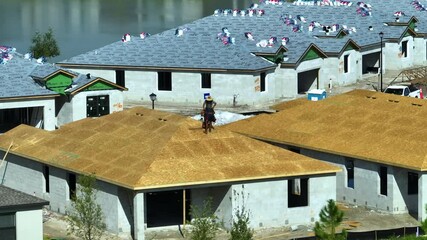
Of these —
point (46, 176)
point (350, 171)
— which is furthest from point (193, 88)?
point (46, 176)

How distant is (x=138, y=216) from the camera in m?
50.5

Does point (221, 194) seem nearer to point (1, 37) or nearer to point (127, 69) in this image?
point (127, 69)

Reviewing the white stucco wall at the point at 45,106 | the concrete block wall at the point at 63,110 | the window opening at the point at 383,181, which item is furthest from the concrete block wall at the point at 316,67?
the window opening at the point at 383,181

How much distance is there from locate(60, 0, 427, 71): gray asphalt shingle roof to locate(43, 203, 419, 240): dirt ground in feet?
92.0

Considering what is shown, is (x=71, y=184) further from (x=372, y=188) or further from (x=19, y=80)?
(x=19, y=80)

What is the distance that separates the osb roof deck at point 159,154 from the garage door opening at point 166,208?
1.31 m

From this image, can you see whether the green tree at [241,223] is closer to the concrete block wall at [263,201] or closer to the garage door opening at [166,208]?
the concrete block wall at [263,201]

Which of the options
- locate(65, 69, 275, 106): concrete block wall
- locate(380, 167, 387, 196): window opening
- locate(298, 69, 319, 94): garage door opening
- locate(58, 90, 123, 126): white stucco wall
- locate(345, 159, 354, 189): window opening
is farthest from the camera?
locate(298, 69, 319, 94): garage door opening

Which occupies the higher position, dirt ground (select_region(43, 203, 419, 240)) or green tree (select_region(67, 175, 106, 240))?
green tree (select_region(67, 175, 106, 240))

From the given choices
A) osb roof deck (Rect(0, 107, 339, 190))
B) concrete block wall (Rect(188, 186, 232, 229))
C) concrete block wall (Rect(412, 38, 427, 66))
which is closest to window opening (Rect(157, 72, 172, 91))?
concrete block wall (Rect(412, 38, 427, 66))

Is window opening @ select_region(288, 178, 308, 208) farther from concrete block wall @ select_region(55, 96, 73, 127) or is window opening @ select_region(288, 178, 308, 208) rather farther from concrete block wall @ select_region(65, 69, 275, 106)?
concrete block wall @ select_region(65, 69, 275, 106)

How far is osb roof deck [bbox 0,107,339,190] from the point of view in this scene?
51.2 metres

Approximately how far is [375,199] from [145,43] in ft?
116

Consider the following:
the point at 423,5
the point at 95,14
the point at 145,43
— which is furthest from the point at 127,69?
the point at 95,14
